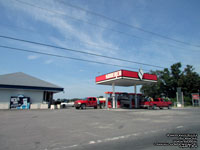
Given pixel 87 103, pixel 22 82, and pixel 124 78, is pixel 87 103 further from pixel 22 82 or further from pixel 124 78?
pixel 22 82

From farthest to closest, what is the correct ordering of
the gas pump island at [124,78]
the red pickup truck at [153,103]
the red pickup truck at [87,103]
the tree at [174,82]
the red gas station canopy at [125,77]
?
1. the tree at [174,82]
2. the red pickup truck at [153,103]
3. the red pickup truck at [87,103]
4. the gas pump island at [124,78]
5. the red gas station canopy at [125,77]

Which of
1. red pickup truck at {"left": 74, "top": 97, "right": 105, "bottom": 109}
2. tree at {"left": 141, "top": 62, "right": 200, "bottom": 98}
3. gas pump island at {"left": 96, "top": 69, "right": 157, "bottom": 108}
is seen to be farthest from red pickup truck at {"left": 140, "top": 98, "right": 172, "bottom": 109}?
tree at {"left": 141, "top": 62, "right": 200, "bottom": 98}

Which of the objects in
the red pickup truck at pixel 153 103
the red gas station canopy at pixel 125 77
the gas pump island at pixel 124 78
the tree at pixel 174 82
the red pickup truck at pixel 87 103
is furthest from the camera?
the tree at pixel 174 82

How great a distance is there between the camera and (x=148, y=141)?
627cm

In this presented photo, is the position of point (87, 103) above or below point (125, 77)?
below

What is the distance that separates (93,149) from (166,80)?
5794cm

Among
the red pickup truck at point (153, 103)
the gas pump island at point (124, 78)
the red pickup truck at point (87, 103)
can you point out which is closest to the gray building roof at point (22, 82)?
the red pickup truck at point (87, 103)

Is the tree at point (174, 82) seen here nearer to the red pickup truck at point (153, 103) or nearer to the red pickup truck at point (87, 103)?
A: the red pickup truck at point (153, 103)

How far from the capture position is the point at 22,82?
27688mm

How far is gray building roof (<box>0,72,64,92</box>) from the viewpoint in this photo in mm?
25362

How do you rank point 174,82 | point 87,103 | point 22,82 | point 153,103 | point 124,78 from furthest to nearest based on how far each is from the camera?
point 174,82 < point 22,82 < point 153,103 < point 87,103 < point 124,78

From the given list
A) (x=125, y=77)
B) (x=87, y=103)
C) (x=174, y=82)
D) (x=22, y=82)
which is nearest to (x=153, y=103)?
(x=125, y=77)

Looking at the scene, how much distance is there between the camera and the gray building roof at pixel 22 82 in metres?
25.4

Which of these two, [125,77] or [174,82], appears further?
[174,82]
